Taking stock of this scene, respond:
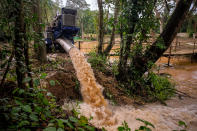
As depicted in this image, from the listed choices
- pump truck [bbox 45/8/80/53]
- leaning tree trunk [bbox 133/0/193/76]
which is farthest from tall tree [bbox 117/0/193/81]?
pump truck [bbox 45/8/80/53]

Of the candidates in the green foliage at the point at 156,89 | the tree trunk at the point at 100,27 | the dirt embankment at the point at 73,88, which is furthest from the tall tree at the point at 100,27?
the green foliage at the point at 156,89

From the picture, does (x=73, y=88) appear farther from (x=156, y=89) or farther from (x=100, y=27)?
(x=100, y=27)

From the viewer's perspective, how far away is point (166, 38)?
405 cm

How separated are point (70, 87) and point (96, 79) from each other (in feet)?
3.29

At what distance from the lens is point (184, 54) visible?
32.8 ft

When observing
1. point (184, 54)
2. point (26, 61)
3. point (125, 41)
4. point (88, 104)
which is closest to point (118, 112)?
point (88, 104)

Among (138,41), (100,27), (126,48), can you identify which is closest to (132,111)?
(126,48)

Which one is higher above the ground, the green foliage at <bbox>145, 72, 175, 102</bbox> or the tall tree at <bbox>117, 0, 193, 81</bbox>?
the tall tree at <bbox>117, 0, 193, 81</bbox>

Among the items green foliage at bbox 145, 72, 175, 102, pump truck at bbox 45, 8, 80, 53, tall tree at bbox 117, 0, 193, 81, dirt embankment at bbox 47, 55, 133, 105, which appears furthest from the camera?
pump truck at bbox 45, 8, 80, 53

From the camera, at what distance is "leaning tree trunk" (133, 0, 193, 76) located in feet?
12.4

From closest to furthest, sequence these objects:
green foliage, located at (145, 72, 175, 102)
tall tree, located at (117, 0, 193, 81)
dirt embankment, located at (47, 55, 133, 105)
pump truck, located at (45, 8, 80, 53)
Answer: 1. dirt embankment, located at (47, 55, 133, 105)
2. tall tree, located at (117, 0, 193, 81)
3. green foliage, located at (145, 72, 175, 102)
4. pump truck, located at (45, 8, 80, 53)

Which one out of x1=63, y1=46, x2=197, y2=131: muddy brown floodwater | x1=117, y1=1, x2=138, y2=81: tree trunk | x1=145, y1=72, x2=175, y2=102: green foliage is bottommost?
x1=63, y1=46, x2=197, y2=131: muddy brown floodwater

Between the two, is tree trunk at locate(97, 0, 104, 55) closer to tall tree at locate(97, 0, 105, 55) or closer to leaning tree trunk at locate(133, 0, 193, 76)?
tall tree at locate(97, 0, 105, 55)

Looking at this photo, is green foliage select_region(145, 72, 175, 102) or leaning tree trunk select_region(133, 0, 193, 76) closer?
leaning tree trunk select_region(133, 0, 193, 76)
